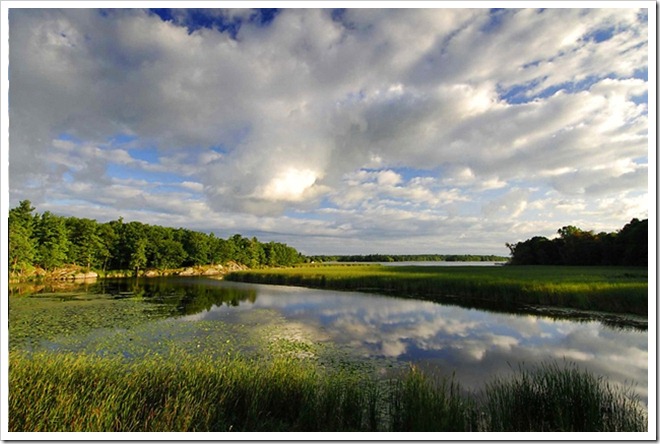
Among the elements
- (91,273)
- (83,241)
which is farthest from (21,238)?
(91,273)

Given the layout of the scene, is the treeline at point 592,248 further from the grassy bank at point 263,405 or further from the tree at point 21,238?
the tree at point 21,238

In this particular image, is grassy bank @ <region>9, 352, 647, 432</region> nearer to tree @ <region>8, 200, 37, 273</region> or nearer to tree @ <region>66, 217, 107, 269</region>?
tree @ <region>8, 200, 37, 273</region>

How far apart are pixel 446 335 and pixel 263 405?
1076 centimetres

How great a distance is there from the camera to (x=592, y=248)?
5856cm

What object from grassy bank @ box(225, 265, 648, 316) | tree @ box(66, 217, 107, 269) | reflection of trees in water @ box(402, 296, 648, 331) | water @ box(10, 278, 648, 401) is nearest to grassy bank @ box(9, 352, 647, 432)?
water @ box(10, 278, 648, 401)

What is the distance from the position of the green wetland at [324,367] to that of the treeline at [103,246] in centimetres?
1839

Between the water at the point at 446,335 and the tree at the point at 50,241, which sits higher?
the tree at the point at 50,241

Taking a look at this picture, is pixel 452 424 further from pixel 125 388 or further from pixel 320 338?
pixel 320 338

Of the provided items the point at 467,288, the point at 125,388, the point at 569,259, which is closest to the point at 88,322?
the point at 125,388

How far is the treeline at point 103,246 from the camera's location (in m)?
40.6

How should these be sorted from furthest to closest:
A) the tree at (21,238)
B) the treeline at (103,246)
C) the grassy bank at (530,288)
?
the treeline at (103,246)
the tree at (21,238)
the grassy bank at (530,288)

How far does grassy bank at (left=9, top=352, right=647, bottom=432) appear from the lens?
503cm

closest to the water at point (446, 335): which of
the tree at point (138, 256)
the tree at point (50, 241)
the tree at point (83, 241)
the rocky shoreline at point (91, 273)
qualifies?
the rocky shoreline at point (91, 273)

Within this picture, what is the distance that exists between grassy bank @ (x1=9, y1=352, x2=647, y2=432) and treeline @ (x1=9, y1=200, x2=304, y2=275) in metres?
26.2
